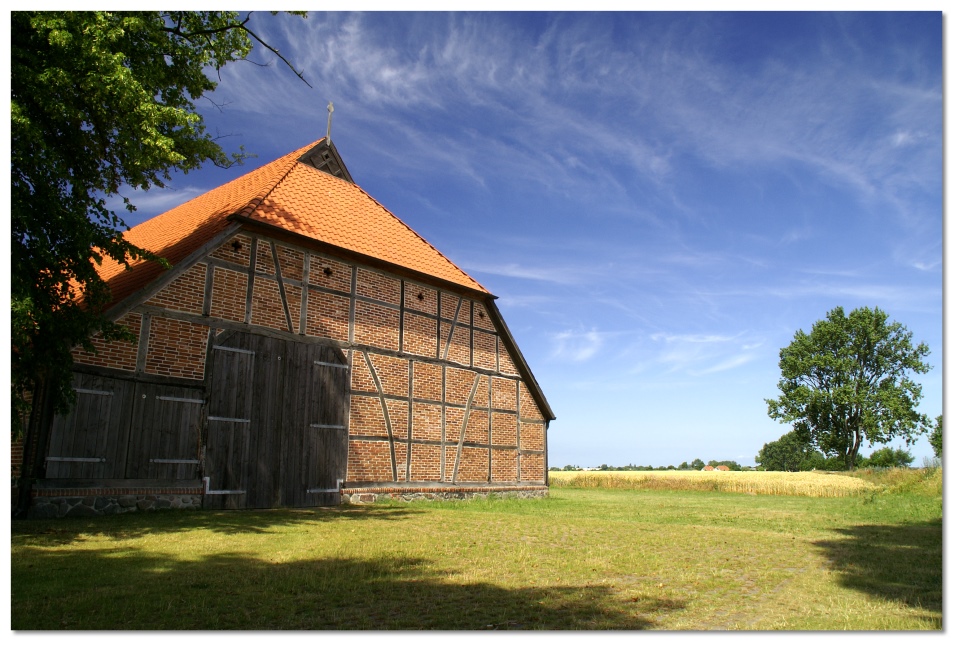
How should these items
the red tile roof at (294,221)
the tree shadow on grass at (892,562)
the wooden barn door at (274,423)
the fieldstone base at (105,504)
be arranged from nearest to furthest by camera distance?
the tree shadow on grass at (892,562), the fieldstone base at (105,504), the wooden barn door at (274,423), the red tile roof at (294,221)

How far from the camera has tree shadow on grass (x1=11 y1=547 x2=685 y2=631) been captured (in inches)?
170

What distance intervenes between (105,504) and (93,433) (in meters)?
1.17

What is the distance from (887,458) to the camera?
50656 millimetres

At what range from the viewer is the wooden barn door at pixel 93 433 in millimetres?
10242

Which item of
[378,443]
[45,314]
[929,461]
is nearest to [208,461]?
[378,443]

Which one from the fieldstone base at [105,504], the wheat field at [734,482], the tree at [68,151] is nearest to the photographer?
the tree at [68,151]

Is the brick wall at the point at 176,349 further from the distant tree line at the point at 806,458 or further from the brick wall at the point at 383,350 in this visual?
the distant tree line at the point at 806,458

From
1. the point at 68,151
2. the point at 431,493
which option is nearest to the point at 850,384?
the point at 431,493

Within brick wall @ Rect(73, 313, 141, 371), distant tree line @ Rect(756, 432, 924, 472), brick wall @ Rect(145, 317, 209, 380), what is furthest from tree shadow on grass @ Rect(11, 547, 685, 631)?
distant tree line @ Rect(756, 432, 924, 472)

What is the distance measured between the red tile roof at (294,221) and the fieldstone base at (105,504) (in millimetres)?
3378

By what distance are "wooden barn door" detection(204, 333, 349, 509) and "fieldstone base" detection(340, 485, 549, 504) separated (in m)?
0.52

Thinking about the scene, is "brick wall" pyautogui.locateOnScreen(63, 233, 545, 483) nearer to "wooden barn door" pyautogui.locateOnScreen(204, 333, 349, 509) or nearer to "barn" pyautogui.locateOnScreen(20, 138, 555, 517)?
"barn" pyautogui.locateOnScreen(20, 138, 555, 517)

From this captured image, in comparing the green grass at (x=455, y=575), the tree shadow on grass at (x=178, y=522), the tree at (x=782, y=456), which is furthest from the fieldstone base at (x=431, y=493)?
the tree at (x=782, y=456)

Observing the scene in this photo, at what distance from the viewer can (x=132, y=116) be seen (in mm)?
9055
